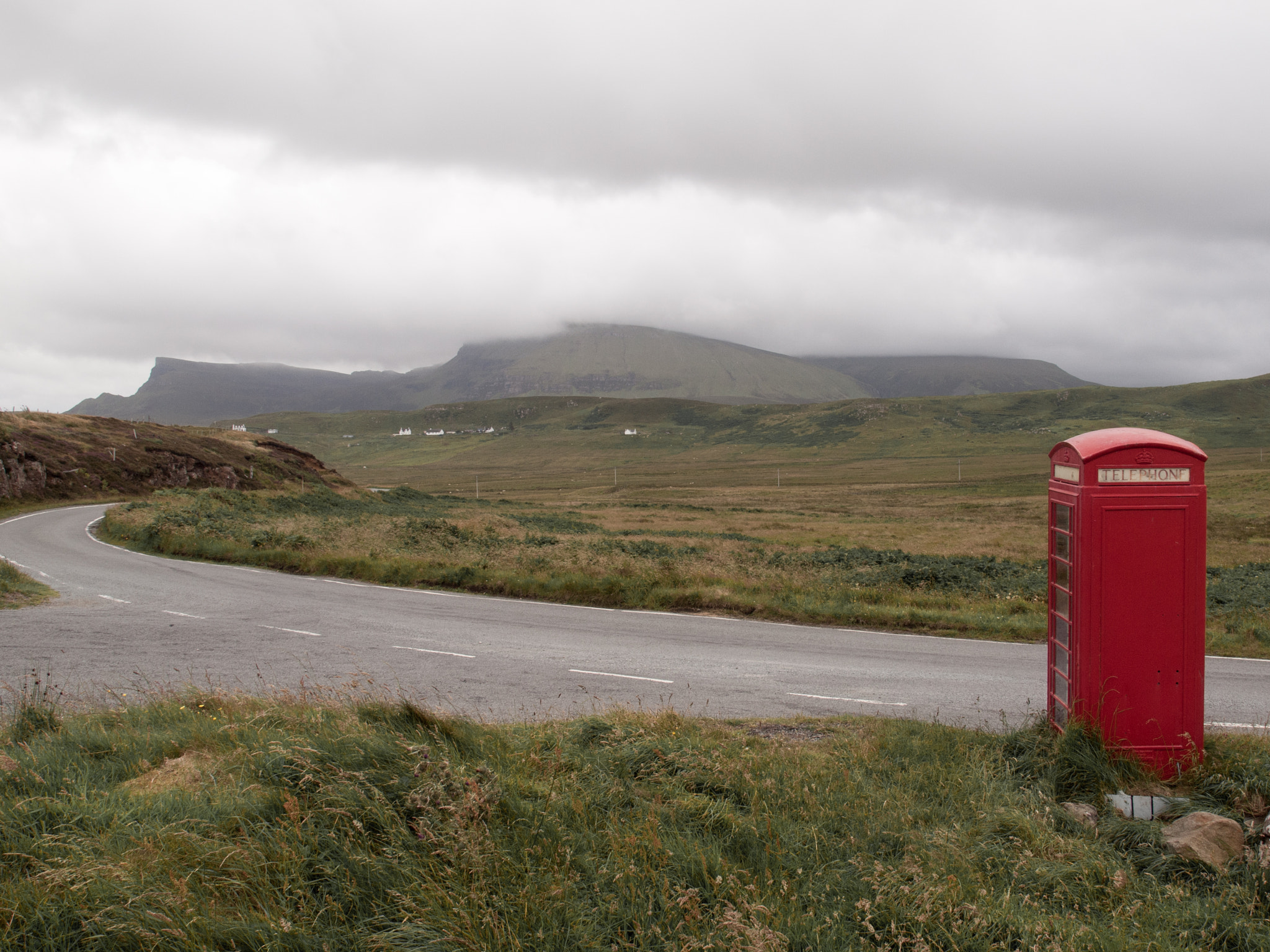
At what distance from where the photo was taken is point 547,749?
5605mm

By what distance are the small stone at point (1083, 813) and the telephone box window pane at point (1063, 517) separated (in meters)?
1.98

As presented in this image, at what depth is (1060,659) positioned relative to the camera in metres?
6.26

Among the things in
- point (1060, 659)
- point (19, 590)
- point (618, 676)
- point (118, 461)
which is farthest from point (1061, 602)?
point (118, 461)

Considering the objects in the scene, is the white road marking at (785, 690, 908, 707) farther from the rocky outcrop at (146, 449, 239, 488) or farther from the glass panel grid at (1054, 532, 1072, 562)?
the rocky outcrop at (146, 449, 239, 488)

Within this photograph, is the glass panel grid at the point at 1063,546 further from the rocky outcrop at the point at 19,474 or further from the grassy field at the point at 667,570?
the rocky outcrop at the point at 19,474

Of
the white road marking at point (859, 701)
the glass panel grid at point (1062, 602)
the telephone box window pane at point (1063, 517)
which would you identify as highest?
the telephone box window pane at point (1063, 517)

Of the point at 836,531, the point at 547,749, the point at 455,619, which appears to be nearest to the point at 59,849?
the point at 547,749

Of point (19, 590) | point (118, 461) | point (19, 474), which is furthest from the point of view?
point (118, 461)

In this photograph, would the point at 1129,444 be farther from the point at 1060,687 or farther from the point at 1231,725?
the point at 1231,725

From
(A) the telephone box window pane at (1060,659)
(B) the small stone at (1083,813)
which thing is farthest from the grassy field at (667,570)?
(B) the small stone at (1083,813)

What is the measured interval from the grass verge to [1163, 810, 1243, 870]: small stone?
18.8m

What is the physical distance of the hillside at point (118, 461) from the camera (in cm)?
4459

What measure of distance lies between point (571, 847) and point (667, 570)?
14710mm

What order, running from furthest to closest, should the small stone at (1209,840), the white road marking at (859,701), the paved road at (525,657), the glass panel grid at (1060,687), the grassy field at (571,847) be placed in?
1. the paved road at (525,657)
2. the white road marking at (859,701)
3. the glass panel grid at (1060,687)
4. the small stone at (1209,840)
5. the grassy field at (571,847)
